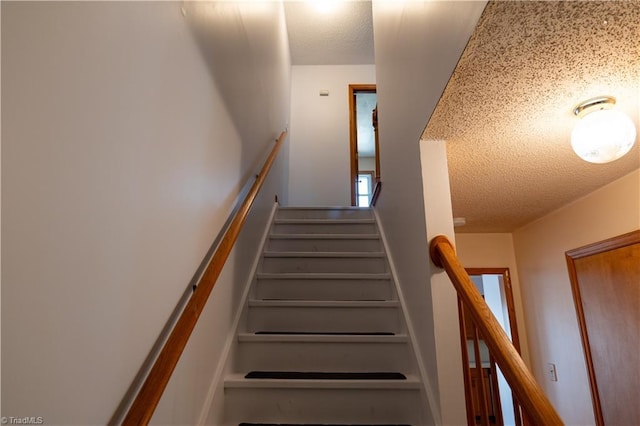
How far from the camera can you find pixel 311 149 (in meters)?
4.92

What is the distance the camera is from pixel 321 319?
220 centimetres

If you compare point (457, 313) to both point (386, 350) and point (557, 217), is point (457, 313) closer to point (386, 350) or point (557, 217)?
point (386, 350)

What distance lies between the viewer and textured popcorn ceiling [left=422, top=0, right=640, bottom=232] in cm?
95

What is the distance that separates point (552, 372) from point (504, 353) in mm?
2094

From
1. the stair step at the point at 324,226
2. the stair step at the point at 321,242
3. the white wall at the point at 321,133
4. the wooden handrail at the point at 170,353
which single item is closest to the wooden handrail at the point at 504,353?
the wooden handrail at the point at 170,353

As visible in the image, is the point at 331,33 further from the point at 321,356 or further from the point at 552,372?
the point at 552,372

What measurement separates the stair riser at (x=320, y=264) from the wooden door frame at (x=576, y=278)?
121 centimetres

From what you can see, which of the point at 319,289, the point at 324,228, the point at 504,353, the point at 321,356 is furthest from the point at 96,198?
the point at 324,228

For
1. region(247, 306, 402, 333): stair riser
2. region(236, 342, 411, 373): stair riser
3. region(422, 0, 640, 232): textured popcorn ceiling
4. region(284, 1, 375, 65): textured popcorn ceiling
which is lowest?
region(236, 342, 411, 373): stair riser

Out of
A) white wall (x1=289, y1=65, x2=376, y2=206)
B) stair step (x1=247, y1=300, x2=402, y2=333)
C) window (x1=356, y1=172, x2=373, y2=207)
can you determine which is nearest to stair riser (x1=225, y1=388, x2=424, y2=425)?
stair step (x1=247, y1=300, x2=402, y2=333)

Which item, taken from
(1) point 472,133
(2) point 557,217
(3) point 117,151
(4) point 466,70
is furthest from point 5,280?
(2) point 557,217

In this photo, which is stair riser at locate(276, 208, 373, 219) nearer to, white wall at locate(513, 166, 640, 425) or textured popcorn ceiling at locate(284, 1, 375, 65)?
white wall at locate(513, 166, 640, 425)

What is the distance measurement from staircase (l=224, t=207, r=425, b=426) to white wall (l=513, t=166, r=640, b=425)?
1.18 meters

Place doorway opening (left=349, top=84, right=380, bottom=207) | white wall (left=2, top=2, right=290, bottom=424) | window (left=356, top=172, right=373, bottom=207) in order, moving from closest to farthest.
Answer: white wall (left=2, top=2, right=290, bottom=424) → doorway opening (left=349, top=84, right=380, bottom=207) → window (left=356, top=172, right=373, bottom=207)
